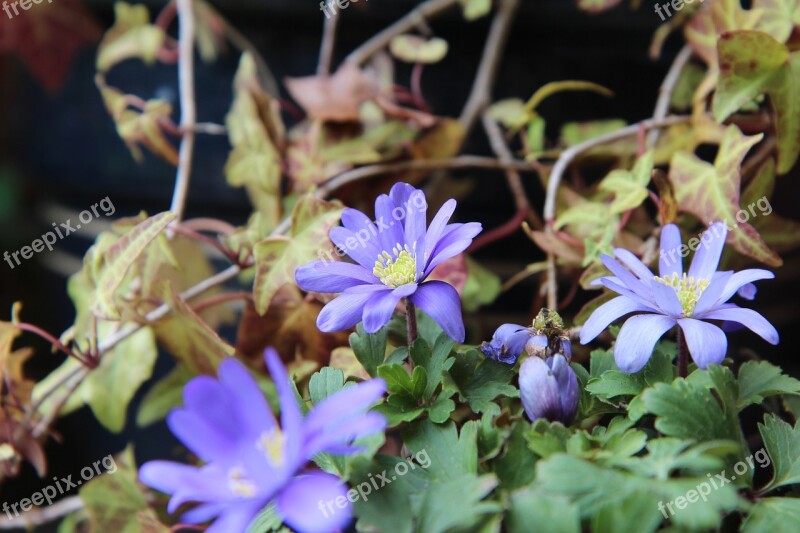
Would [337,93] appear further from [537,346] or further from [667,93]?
[537,346]

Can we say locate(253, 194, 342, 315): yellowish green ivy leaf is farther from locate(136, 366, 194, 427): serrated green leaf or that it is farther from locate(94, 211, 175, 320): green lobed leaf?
locate(136, 366, 194, 427): serrated green leaf

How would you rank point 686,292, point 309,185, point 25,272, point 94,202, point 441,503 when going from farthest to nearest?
1. point 25,272
2. point 94,202
3. point 309,185
4. point 686,292
5. point 441,503

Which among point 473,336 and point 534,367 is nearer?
point 534,367

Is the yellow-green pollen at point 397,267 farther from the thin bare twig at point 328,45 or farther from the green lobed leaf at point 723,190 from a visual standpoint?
the thin bare twig at point 328,45

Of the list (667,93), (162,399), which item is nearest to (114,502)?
(162,399)

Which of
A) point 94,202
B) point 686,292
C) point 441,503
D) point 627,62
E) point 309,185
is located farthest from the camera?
point 94,202

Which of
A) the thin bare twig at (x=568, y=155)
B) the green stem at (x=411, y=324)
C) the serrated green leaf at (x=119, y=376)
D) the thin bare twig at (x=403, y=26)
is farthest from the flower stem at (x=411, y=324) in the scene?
the thin bare twig at (x=403, y=26)

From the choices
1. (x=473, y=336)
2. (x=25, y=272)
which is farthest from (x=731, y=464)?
(x=25, y=272)

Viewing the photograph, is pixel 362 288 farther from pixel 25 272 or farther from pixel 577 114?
pixel 25 272
